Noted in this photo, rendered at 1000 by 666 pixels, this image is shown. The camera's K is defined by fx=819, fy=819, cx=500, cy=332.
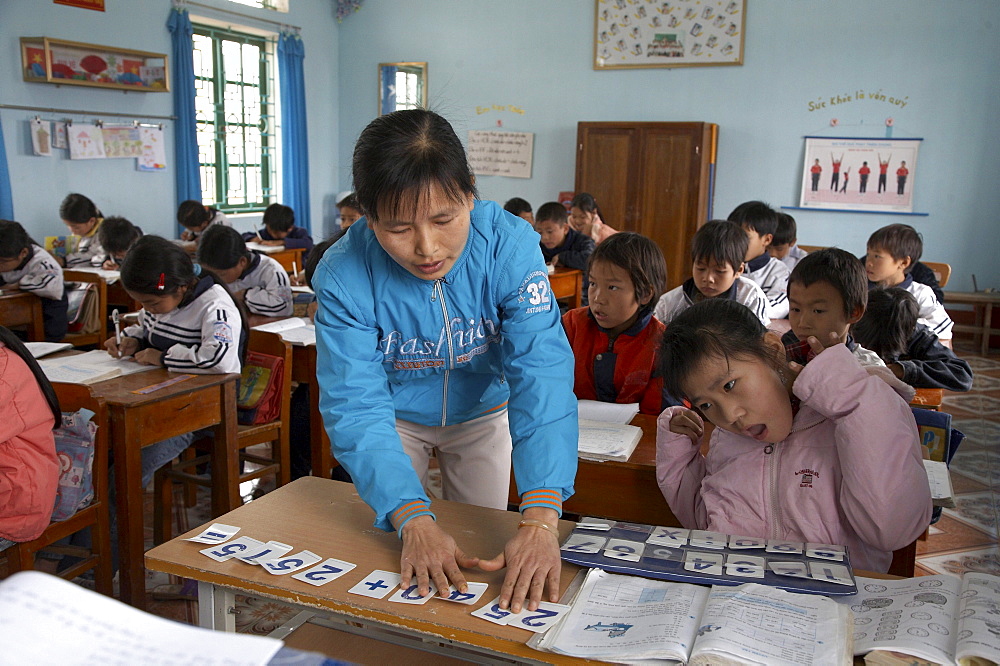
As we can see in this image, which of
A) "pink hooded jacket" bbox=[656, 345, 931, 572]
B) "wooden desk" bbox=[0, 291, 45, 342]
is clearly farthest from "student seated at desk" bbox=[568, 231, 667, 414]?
"wooden desk" bbox=[0, 291, 45, 342]

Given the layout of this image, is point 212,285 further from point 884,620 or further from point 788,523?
point 884,620

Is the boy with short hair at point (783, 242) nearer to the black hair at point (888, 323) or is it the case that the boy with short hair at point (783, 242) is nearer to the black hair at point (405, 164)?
the black hair at point (888, 323)

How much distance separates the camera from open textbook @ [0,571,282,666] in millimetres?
389

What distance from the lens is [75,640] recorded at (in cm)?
40

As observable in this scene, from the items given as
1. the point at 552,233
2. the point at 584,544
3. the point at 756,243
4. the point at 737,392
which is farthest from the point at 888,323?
the point at 552,233

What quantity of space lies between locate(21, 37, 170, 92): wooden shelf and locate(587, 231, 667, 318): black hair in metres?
5.08

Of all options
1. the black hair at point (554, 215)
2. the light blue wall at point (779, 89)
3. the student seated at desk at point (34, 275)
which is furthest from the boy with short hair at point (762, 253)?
the student seated at desk at point (34, 275)

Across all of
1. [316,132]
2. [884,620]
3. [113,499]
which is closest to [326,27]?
[316,132]

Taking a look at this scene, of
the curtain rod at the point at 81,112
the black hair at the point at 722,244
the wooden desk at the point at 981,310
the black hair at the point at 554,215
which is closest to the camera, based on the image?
the black hair at the point at 722,244

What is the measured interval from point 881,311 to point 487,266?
5.80 feet

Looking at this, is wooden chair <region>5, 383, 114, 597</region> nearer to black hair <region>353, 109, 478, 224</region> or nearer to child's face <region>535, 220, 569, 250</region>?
black hair <region>353, 109, 478, 224</region>

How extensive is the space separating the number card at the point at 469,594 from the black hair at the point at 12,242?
3.74 m

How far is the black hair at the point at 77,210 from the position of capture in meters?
5.48

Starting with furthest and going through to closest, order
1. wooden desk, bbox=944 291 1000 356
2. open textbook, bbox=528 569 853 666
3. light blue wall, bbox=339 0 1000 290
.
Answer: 1. light blue wall, bbox=339 0 1000 290
2. wooden desk, bbox=944 291 1000 356
3. open textbook, bbox=528 569 853 666
